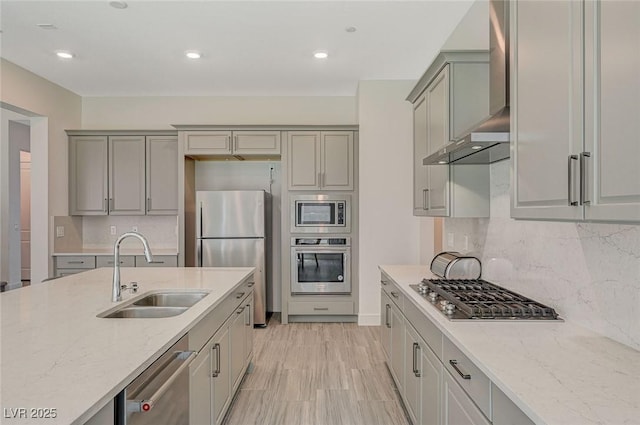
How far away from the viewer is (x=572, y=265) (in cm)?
167

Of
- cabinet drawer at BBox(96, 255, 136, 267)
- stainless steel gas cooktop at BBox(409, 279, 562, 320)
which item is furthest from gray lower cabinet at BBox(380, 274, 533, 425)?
cabinet drawer at BBox(96, 255, 136, 267)

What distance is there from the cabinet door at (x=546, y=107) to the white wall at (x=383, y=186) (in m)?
2.95

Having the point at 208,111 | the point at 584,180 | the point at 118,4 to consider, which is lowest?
the point at 584,180

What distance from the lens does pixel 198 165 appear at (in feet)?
16.7

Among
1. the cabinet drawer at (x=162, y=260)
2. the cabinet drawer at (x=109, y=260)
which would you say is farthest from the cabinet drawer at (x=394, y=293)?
the cabinet drawer at (x=109, y=260)

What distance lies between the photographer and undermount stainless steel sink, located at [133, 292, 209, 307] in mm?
2346

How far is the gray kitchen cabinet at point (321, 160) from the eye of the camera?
4.54 metres

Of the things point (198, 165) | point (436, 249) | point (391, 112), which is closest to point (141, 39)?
point (198, 165)

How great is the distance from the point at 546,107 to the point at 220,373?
211 centimetres

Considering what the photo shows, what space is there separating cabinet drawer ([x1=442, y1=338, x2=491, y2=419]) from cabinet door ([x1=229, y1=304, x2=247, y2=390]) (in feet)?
4.71

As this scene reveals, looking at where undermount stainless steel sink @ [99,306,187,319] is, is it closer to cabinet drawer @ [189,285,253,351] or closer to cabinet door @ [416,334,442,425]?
cabinet drawer @ [189,285,253,351]

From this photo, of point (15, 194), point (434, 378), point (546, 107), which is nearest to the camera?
point (546, 107)

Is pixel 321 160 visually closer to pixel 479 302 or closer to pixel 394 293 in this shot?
pixel 394 293

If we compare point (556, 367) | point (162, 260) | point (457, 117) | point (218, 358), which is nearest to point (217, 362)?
point (218, 358)
